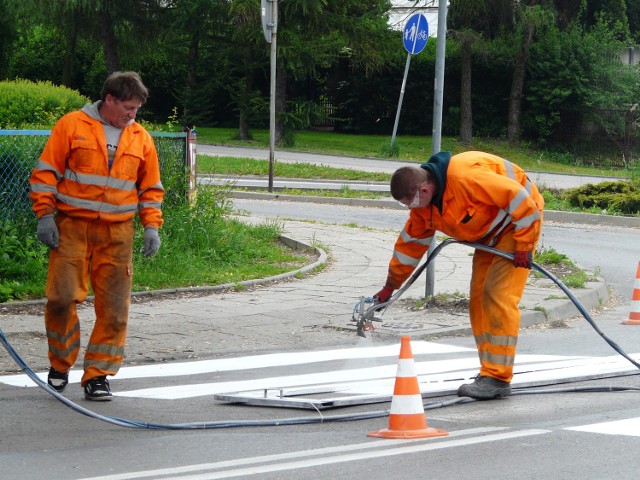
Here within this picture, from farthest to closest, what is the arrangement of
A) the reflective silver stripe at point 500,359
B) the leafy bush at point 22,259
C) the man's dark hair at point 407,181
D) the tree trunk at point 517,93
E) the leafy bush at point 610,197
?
the tree trunk at point 517,93 → the leafy bush at point 610,197 → the leafy bush at point 22,259 → the reflective silver stripe at point 500,359 → the man's dark hair at point 407,181

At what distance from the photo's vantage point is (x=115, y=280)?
6.87 meters

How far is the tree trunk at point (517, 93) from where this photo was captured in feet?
121

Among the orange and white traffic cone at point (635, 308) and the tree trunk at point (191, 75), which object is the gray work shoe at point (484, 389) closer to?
the orange and white traffic cone at point (635, 308)

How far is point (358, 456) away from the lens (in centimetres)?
537

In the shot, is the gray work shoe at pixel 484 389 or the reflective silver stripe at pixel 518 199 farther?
the gray work shoe at pixel 484 389

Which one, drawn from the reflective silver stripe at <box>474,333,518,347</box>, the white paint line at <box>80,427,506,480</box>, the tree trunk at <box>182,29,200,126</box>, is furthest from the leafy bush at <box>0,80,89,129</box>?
the tree trunk at <box>182,29,200,126</box>

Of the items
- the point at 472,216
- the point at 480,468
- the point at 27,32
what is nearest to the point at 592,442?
the point at 480,468

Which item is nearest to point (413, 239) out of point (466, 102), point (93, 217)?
point (93, 217)

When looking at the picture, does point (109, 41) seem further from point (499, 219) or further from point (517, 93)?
point (499, 219)

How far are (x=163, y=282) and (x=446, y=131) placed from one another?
99.6 feet

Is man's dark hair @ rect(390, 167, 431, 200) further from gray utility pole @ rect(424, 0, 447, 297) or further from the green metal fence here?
the green metal fence

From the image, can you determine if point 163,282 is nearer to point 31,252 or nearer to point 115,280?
point 31,252

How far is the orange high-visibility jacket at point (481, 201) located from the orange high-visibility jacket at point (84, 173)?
1754 mm

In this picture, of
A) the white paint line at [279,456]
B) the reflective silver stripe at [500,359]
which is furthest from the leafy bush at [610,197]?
the white paint line at [279,456]
